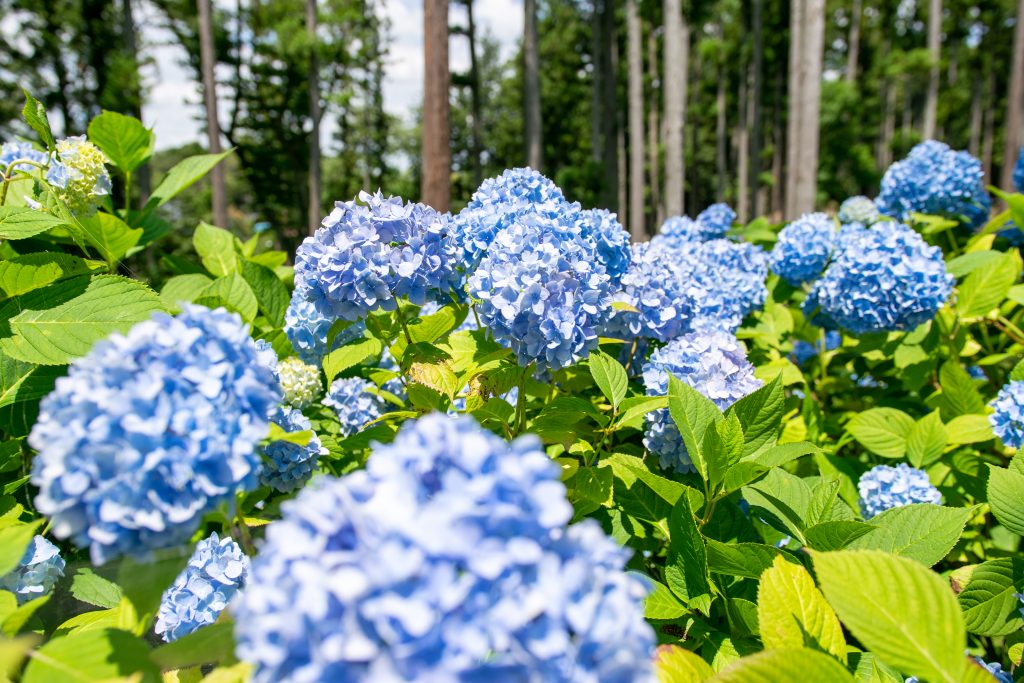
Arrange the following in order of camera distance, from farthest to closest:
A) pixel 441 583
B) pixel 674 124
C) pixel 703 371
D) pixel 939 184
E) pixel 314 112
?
pixel 314 112 → pixel 674 124 → pixel 939 184 → pixel 703 371 → pixel 441 583

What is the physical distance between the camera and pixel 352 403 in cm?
205

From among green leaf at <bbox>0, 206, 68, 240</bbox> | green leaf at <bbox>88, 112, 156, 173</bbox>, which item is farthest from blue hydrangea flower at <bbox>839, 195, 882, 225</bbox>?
green leaf at <bbox>0, 206, 68, 240</bbox>

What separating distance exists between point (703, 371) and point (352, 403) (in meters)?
1.03

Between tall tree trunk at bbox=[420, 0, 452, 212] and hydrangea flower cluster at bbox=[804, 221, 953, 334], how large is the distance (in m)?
3.73

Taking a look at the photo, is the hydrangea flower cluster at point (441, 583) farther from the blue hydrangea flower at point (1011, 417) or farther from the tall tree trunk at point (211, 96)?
the tall tree trunk at point (211, 96)

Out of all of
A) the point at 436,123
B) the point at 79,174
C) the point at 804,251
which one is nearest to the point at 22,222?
the point at 79,174

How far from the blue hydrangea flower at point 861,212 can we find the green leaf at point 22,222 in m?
3.78

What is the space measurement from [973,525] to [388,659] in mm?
2288

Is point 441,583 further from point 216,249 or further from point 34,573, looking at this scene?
point 216,249

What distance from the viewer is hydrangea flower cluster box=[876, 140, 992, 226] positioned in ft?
11.7

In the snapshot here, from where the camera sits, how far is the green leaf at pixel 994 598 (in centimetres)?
146

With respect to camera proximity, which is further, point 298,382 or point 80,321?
point 298,382

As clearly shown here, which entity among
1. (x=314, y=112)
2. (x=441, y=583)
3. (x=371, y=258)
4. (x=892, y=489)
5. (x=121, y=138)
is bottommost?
(x=892, y=489)

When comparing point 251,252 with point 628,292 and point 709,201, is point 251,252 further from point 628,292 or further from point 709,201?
point 709,201
